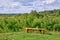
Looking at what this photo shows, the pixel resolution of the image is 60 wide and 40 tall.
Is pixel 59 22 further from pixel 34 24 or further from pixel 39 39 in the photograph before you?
pixel 39 39

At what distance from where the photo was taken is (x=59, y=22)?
83.7 feet

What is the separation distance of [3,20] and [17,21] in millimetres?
1966

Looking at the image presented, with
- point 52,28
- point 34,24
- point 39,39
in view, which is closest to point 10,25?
point 34,24

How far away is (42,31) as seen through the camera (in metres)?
19.1

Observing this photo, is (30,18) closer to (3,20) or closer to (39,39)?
(3,20)

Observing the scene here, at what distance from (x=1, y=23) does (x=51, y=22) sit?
6.79 m

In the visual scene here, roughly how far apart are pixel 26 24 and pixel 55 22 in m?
3.99

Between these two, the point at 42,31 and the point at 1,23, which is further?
the point at 1,23

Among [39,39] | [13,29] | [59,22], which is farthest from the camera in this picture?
[59,22]

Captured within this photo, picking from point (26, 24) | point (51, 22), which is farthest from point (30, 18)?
point (51, 22)

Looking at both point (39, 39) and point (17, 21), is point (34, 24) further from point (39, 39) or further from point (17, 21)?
point (39, 39)

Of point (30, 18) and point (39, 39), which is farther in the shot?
point (30, 18)

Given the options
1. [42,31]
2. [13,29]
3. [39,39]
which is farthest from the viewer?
[13,29]

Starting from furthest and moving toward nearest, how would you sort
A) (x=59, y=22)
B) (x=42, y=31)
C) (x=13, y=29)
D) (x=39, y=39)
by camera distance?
1. (x=59, y=22)
2. (x=13, y=29)
3. (x=42, y=31)
4. (x=39, y=39)
